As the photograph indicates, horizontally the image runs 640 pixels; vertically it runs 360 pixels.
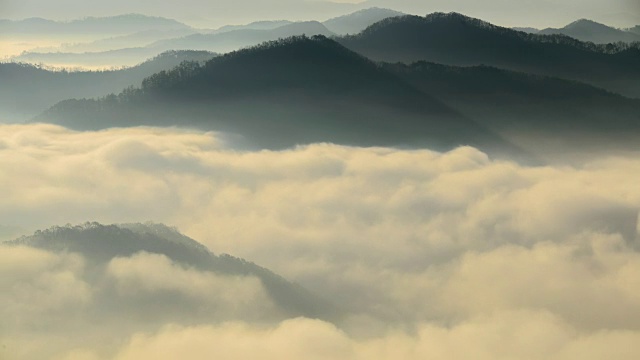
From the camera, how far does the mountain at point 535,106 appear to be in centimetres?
1509

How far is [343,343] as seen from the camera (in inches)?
418

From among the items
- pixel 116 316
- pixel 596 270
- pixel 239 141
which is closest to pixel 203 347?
pixel 116 316

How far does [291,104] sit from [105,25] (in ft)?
20.9

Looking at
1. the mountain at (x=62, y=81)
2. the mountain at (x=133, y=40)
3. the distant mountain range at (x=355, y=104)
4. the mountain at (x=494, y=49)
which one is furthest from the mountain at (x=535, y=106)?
the mountain at (x=62, y=81)

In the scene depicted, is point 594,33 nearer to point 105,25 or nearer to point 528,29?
point 528,29

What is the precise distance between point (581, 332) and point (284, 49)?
12602mm

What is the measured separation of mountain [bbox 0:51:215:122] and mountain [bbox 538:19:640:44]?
988cm

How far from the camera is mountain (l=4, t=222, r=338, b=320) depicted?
38.2ft

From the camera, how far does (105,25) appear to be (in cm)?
1534

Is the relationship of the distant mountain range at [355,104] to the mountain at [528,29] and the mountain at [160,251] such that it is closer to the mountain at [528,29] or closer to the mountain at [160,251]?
the mountain at [528,29]

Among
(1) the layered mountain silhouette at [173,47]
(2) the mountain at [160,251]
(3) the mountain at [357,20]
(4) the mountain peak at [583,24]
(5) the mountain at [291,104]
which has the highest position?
(3) the mountain at [357,20]

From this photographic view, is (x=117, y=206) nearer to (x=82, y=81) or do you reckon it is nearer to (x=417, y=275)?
(x=82, y=81)

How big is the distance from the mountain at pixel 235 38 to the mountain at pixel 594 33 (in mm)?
6775

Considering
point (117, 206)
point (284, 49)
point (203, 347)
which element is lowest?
point (203, 347)
